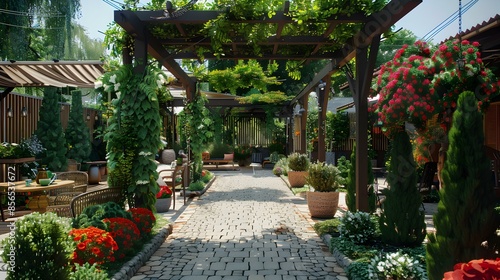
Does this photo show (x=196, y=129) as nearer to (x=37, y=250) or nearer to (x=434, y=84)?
(x=434, y=84)

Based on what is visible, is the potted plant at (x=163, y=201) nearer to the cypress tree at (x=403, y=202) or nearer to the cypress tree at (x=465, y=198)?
the cypress tree at (x=403, y=202)

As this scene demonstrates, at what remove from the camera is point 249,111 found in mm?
22297

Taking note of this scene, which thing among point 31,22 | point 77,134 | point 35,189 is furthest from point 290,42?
point 31,22

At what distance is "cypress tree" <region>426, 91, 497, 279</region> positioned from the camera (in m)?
2.63

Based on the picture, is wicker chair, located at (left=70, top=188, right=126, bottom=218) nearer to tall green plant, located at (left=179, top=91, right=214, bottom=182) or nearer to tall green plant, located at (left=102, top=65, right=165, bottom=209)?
tall green plant, located at (left=102, top=65, right=165, bottom=209)

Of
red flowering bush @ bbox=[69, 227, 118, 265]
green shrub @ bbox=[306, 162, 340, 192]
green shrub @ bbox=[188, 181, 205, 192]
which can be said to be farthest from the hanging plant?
green shrub @ bbox=[188, 181, 205, 192]

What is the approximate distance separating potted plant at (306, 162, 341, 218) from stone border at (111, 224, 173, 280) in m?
2.57

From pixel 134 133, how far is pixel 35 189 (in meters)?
1.77

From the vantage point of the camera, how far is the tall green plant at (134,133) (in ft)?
19.6

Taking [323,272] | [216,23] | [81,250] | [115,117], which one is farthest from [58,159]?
[323,272]

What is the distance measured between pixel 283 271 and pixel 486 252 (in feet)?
7.48

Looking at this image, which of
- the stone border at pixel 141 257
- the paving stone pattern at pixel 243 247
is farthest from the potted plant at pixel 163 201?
the stone border at pixel 141 257

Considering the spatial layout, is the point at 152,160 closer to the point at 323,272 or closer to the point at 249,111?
the point at 323,272

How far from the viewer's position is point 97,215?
4.79m
